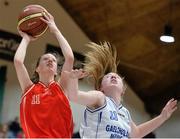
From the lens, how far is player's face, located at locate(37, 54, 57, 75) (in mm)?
3219

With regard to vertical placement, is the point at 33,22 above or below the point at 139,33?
below

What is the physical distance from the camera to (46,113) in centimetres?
302

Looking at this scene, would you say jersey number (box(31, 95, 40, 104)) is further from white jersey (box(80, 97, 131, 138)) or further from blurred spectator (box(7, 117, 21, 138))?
blurred spectator (box(7, 117, 21, 138))

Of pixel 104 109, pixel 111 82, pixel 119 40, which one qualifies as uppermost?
pixel 119 40

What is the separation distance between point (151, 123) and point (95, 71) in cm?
59

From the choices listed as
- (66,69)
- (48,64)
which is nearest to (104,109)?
(66,69)

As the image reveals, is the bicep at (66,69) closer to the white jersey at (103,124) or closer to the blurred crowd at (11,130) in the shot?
the white jersey at (103,124)

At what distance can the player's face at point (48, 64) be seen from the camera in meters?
3.22

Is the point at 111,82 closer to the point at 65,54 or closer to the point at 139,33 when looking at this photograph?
the point at 65,54

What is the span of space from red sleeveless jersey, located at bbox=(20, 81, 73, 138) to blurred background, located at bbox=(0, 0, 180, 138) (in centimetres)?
481

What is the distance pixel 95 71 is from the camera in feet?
12.3

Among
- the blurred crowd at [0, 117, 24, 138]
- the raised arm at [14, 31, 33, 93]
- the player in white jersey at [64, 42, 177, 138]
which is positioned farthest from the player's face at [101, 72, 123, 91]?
the blurred crowd at [0, 117, 24, 138]

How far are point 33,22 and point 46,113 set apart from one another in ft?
2.13

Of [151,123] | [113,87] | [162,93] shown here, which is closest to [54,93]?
[113,87]
